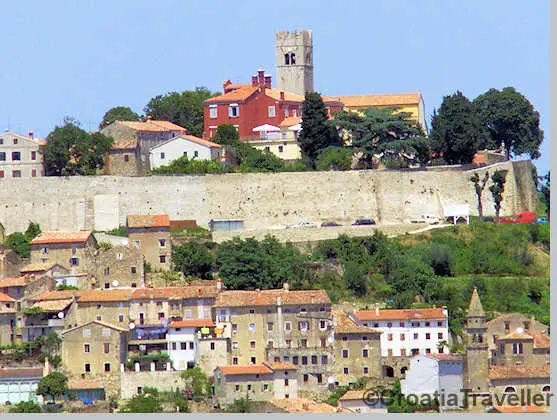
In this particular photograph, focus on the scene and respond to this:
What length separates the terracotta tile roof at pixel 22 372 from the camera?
70250mm

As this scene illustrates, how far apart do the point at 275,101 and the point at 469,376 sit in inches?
1034

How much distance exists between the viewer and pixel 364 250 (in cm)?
7931

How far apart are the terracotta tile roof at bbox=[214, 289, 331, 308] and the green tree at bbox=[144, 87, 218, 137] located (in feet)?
70.6

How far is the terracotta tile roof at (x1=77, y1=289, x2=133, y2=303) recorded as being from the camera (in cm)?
7325

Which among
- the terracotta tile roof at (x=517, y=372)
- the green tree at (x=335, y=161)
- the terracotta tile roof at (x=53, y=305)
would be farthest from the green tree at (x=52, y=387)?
the green tree at (x=335, y=161)

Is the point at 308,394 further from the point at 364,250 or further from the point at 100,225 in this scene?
the point at 100,225

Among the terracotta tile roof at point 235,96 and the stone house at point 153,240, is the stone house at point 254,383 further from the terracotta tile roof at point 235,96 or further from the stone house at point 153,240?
the terracotta tile roof at point 235,96

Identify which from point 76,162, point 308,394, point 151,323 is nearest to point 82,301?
point 151,323

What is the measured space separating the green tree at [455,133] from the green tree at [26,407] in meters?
22.8

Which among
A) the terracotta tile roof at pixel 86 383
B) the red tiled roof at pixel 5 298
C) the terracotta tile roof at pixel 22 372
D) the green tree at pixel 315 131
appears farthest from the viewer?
the green tree at pixel 315 131

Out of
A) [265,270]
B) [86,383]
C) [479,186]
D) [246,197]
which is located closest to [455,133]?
[479,186]

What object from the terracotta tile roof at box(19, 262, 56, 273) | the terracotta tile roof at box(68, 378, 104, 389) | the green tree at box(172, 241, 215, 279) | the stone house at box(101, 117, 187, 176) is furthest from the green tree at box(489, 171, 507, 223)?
the terracotta tile roof at box(68, 378, 104, 389)

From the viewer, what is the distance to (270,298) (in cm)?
7281

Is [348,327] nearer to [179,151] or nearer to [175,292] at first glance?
[175,292]
